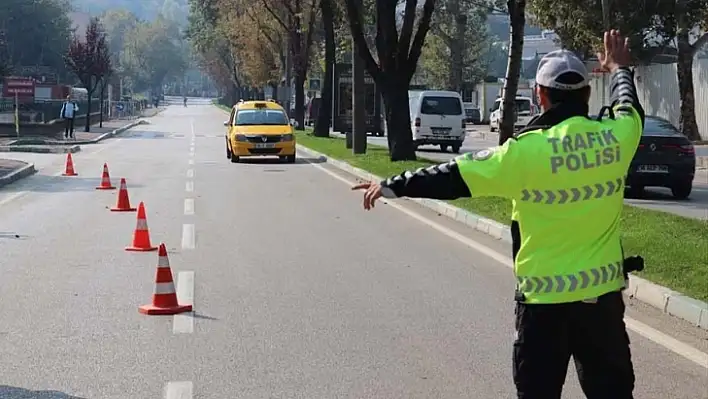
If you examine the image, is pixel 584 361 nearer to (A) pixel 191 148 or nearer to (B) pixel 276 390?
(B) pixel 276 390

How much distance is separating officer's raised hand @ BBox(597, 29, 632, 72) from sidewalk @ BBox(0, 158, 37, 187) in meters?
20.3

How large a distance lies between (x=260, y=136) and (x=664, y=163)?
14.0 meters

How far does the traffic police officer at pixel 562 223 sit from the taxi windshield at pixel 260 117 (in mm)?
28661

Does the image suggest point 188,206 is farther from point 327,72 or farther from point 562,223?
point 327,72

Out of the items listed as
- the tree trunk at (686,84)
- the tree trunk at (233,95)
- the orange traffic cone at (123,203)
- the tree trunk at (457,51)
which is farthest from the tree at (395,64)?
the tree trunk at (233,95)

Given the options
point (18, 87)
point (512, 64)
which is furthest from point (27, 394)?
point (18, 87)

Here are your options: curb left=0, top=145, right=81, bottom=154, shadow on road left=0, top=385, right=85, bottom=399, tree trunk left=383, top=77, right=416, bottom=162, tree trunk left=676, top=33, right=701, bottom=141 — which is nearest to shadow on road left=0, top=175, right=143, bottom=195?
tree trunk left=383, top=77, right=416, bottom=162

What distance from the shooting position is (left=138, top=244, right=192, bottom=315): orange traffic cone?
9.30 meters

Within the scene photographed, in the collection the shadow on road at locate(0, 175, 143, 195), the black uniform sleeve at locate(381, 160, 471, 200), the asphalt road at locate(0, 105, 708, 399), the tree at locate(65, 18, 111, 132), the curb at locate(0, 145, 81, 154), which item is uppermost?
the tree at locate(65, 18, 111, 132)

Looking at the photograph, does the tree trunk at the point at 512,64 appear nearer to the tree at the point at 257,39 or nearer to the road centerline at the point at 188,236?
the road centerline at the point at 188,236

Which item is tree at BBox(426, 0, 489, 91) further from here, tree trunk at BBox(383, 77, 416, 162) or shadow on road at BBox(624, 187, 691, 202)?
shadow on road at BBox(624, 187, 691, 202)

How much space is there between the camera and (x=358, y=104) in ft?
106

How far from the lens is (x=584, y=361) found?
171 inches

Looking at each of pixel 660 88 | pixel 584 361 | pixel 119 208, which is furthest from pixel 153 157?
pixel 584 361
